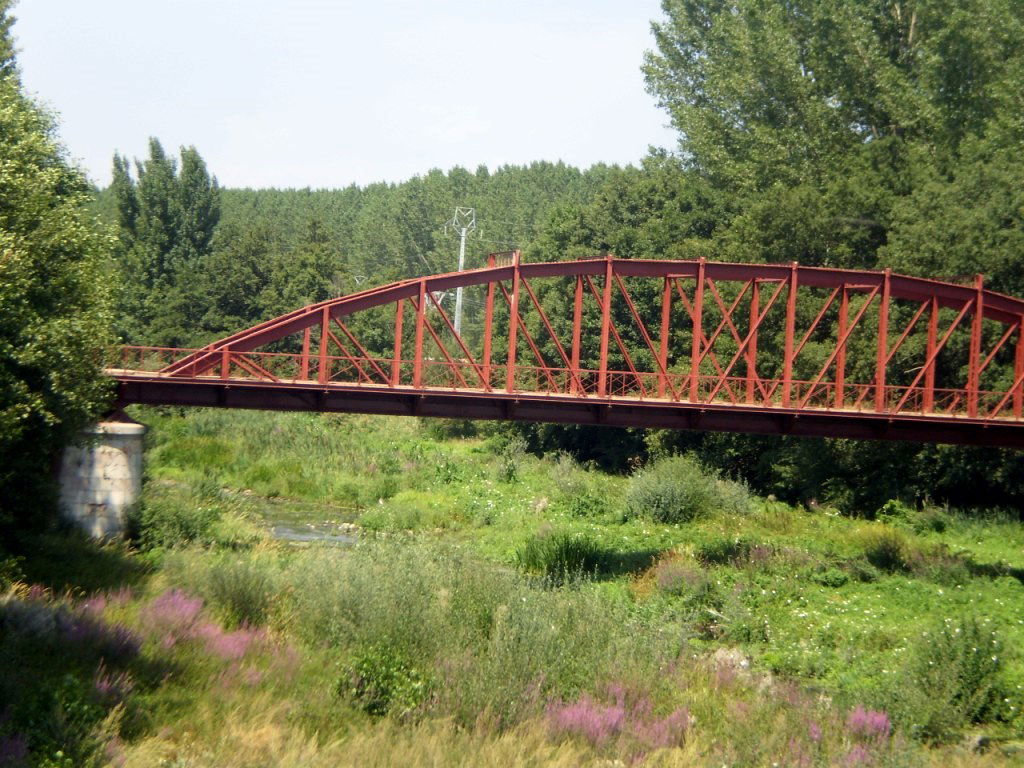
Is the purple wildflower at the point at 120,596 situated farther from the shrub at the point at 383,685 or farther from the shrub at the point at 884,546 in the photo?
the shrub at the point at 884,546

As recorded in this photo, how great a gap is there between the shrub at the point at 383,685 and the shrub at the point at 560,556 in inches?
438

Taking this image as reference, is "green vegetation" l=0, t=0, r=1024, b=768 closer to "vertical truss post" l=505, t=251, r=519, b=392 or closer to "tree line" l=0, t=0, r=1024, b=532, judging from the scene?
"tree line" l=0, t=0, r=1024, b=532

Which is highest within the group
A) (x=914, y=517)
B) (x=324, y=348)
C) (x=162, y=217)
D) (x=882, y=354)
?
(x=162, y=217)

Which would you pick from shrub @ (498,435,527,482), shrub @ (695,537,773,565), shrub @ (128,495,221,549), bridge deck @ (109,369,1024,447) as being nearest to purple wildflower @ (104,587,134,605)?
shrub @ (128,495,221,549)

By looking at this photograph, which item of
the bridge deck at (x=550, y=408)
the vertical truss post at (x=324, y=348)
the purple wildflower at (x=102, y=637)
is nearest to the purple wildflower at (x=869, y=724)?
the purple wildflower at (x=102, y=637)

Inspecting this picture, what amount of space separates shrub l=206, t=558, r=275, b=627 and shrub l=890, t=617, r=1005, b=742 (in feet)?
33.0

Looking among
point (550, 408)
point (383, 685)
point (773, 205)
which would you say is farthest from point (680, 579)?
point (773, 205)

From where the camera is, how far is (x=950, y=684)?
16.9 meters

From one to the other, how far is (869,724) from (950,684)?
2.56 meters

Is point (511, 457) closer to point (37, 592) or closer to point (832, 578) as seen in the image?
point (832, 578)

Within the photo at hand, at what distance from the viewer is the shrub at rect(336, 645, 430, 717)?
15.0 meters

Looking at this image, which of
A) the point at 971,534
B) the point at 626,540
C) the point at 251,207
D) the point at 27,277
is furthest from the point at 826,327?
the point at 251,207

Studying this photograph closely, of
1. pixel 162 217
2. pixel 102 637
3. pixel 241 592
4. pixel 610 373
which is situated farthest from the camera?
pixel 162 217

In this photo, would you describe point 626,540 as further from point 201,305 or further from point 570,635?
point 201,305
